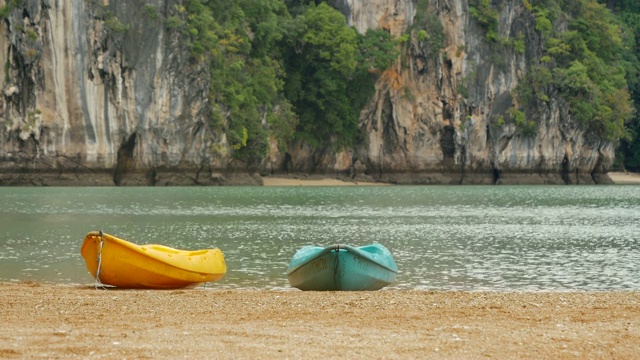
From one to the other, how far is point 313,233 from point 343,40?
4379cm

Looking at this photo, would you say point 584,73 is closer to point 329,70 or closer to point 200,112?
point 329,70

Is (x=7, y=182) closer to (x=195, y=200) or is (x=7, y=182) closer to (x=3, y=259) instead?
(x=195, y=200)

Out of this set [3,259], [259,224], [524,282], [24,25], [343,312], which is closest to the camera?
[343,312]

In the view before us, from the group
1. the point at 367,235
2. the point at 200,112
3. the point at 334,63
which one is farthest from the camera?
the point at 334,63

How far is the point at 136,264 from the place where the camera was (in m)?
14.7

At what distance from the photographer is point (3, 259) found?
19250 mm

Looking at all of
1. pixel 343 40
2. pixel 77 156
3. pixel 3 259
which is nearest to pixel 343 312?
pixel 3 259

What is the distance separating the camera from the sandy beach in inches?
353

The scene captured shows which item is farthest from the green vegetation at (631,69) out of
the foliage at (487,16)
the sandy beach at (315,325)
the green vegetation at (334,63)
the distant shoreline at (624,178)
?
the sandy beach at (315,325)

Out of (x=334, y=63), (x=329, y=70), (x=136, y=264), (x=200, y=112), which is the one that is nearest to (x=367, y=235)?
(x=136, y=264)

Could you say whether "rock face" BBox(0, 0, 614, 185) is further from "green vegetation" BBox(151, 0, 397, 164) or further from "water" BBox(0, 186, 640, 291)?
"water" BBox(0, 186, 640, 291)

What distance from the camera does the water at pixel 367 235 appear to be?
1758 cm

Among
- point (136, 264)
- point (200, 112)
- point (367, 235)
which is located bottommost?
point (367, 235)

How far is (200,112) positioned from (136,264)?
49.0m
